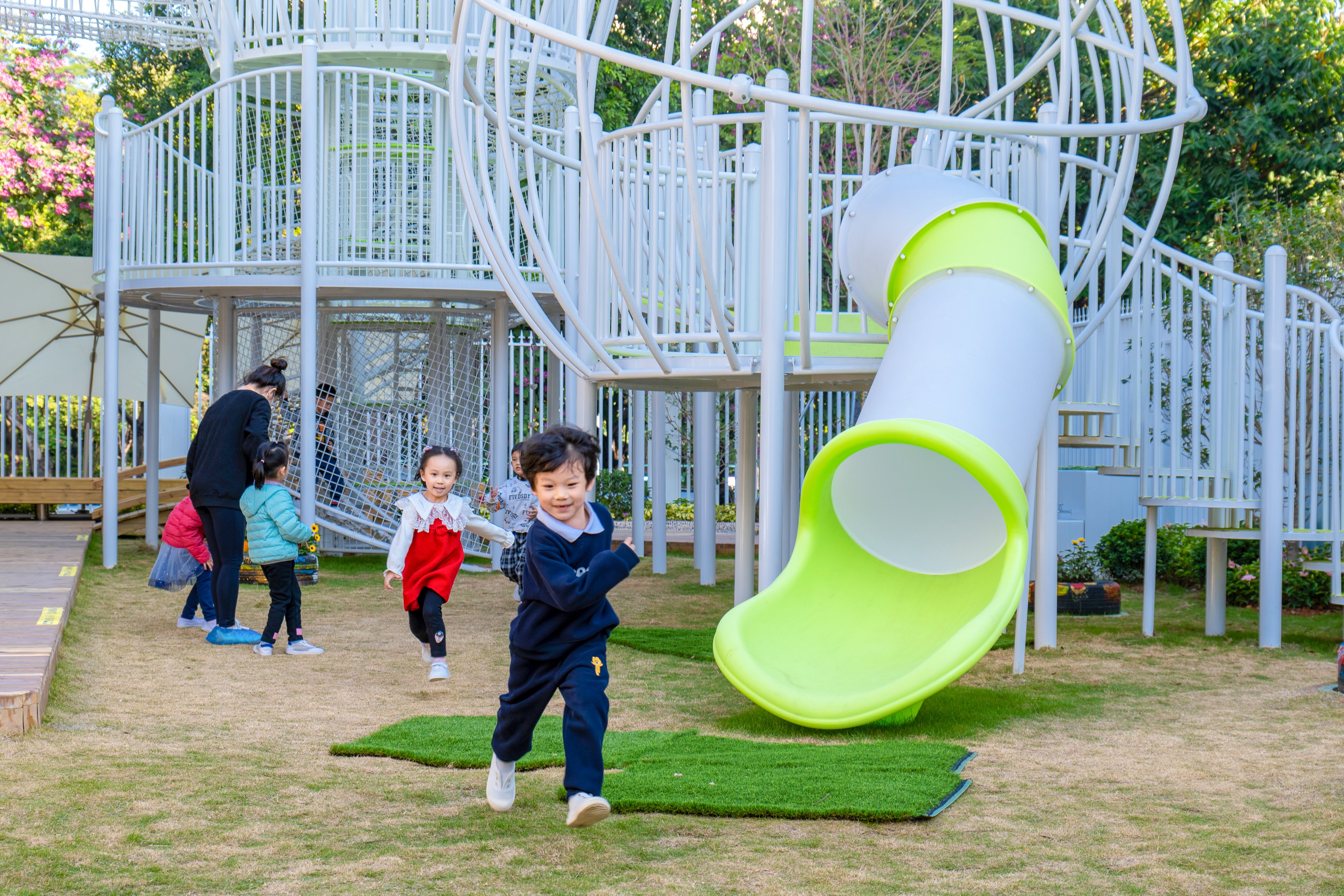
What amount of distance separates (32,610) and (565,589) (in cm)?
446

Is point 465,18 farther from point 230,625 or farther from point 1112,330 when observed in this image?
point 1112,330

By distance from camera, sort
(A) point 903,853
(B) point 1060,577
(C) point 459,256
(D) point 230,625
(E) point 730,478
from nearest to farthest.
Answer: (A) point 903,853, (D) point 230,625, (B) point 1060,577, (C) point 459,256, (E) point 730,478

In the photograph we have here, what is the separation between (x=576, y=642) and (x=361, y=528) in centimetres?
828

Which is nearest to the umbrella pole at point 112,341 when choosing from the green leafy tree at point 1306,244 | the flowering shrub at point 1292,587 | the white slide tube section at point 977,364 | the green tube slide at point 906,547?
the green tube slide at point 906,547

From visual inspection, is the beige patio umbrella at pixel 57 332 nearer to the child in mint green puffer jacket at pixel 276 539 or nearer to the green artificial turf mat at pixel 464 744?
the child in mint green puffer jacket at pixel 276 539

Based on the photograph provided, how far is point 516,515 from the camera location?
6.57 metres

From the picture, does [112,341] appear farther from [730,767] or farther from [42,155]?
[42,155]

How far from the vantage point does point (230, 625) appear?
7.04 metres

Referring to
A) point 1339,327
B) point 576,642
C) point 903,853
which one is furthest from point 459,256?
point 903,853

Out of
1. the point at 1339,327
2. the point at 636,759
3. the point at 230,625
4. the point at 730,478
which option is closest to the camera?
the point at 636,759

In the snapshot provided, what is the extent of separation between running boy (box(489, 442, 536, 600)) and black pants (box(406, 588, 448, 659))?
35 cm

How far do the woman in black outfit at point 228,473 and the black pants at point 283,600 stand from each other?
1.28 feet

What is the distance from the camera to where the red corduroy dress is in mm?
5926

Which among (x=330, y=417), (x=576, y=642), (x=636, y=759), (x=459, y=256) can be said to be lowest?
(x=636, y=759)
